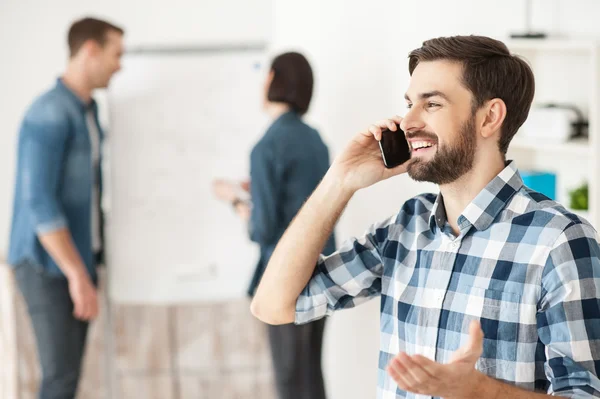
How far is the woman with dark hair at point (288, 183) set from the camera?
2.73 metres

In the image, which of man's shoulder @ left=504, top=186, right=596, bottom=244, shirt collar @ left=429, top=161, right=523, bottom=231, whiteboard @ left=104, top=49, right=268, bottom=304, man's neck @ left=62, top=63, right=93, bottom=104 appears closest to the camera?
man's shoulder @ left=504, top=186, right=596, bottom=244

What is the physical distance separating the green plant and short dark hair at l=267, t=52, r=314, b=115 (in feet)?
3.16

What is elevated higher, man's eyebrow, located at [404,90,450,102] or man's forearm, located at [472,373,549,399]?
man's eyebrow, located at [404,90,450,102]

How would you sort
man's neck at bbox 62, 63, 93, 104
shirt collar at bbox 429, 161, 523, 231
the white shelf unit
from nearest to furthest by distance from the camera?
shirt collar at bbox 429, 161, 523, 231
the white shelf unit
man's neck at bbox 62, 63, 93, 104

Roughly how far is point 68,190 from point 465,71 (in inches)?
79.8

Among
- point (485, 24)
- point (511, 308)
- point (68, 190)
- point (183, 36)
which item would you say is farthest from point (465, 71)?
point (183, 36)

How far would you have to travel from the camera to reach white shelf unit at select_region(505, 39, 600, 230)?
226cm

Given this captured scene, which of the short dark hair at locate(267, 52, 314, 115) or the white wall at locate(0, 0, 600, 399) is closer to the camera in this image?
the white wall at locate(0, 0, 600, 399)

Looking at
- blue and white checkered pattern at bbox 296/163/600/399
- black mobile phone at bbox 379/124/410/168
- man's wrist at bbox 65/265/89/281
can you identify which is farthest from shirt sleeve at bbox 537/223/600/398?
man's wrist at bbox 65/265/89/281

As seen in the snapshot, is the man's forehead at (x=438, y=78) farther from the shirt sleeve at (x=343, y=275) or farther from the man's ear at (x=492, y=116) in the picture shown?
the shirt sleeve at (x=343, y=275)

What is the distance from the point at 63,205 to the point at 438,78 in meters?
2.02

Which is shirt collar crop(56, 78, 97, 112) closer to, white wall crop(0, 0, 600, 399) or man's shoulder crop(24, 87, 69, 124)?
man's shoulder crop(24, 87, 69, 124)

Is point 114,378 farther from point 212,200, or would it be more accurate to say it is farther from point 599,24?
point 599,24

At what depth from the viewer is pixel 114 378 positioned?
3525 millimetres
